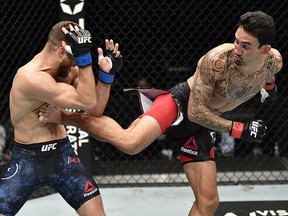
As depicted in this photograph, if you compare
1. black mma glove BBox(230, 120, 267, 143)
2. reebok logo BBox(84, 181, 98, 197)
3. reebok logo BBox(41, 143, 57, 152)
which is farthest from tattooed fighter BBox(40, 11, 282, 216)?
reebok logo BBox(84, 181, 98, 197)

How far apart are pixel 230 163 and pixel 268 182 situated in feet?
1.30

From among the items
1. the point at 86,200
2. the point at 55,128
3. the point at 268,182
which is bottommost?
the point at 268,182

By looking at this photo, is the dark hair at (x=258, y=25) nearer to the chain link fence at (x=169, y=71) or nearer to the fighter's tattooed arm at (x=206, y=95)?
the fighter's tattooed arm at (x=206, y=95)

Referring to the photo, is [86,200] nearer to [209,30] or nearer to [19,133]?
[19,133]

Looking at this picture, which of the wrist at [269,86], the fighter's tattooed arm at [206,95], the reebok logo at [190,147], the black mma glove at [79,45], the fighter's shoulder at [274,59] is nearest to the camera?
the black mma glove at [79,45]

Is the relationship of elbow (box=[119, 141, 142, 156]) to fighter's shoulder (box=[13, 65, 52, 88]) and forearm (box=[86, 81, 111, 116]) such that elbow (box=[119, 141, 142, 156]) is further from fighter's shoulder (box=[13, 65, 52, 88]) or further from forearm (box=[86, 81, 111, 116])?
fighter's shoulder (box=[13, 65, 52, 88])

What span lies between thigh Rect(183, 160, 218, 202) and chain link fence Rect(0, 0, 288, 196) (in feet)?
4.58

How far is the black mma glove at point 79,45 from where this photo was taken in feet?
9.20

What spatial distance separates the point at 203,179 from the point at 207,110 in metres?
0.41

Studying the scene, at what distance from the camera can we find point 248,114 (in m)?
5.22

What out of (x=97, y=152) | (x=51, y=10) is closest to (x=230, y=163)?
(x=97, y=152)

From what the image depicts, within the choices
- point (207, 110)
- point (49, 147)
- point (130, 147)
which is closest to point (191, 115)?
point (207, 110)

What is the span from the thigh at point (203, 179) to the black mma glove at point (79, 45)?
3.10 ft

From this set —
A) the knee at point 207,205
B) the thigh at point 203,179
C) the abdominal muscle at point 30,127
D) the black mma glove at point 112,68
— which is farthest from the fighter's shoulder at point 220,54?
the abdominal muscle at point 30,127
